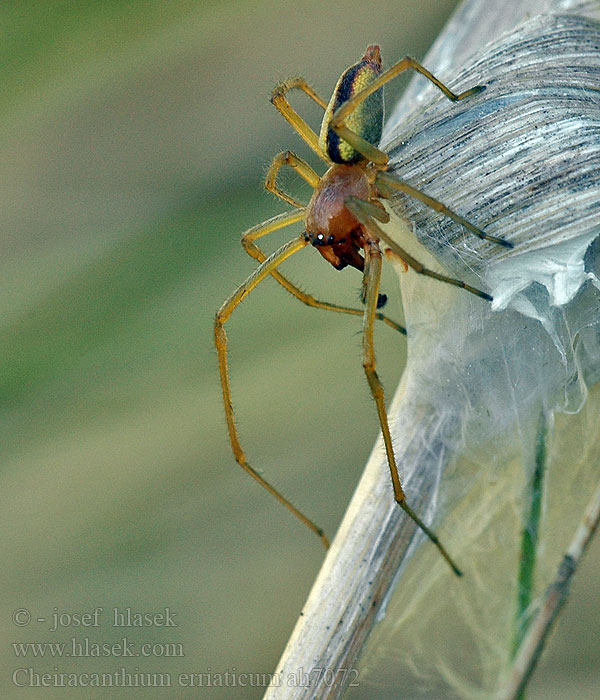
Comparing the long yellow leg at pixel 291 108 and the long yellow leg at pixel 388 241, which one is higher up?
the long yellow leg at pixel 291 108

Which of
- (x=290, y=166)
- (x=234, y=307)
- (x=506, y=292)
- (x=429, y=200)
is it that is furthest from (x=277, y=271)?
(x=506, y=292)

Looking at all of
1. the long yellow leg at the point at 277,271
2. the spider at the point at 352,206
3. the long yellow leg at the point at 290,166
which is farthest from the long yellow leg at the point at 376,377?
the long yellow leg at the point at 290,166

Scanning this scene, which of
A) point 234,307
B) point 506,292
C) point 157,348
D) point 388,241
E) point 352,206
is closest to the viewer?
point 506,292

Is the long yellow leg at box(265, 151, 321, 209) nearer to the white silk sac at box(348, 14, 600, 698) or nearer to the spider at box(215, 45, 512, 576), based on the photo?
the spider at box(215, 45, 512, 576)

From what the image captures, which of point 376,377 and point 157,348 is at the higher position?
point 157,348

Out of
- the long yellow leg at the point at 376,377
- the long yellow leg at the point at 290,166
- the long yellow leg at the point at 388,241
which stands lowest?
the long yellow leg at the point at 376,377

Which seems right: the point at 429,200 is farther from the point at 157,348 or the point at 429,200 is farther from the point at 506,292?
the point at 157,348

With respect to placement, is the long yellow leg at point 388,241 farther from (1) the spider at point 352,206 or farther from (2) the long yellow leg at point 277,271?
(2) the long yellow leg at point 277,271
